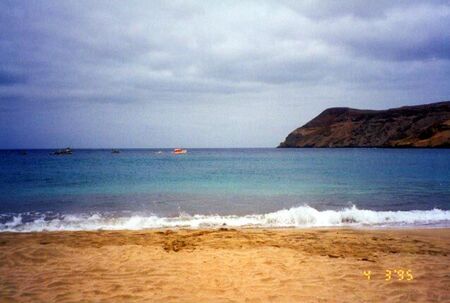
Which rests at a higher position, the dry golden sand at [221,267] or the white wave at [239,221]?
the dry golden sand at [221,267]

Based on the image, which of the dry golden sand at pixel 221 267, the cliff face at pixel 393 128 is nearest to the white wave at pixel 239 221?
the dry golden sand at pixel 221 267

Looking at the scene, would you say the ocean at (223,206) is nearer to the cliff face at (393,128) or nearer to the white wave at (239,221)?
the white wave at (239,221)

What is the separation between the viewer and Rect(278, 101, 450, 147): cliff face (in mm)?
139500

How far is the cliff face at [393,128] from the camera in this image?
139500mm

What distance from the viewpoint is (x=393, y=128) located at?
161m

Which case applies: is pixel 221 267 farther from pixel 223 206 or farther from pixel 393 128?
pixel 393 128

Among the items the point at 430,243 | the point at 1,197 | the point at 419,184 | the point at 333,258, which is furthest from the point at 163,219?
the point at 419,184

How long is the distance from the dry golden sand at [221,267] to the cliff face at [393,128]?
146 m

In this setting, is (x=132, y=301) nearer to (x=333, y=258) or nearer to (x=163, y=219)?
(x=333, y=258)

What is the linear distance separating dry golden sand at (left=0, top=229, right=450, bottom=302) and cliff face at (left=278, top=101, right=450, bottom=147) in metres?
Result: 146

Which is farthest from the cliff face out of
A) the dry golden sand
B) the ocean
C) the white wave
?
the dry golden sand

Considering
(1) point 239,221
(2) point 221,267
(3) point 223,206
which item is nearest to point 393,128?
(3) point 223,206

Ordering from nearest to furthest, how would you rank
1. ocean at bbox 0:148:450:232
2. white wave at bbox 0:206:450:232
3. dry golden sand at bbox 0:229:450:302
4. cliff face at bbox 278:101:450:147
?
1. dry golden sand at bbox 0:229:450:302
2. white wave at bbox 0:206:450:232
3. ocean at bbox 0:148:450:232
4. cliff face at bbox 278:101:450:147

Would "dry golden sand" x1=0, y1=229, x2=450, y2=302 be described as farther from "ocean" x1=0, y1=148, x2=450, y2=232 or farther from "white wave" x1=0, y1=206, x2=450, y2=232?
"ocean" x1=0, y1=148, x2=450, y2=232
